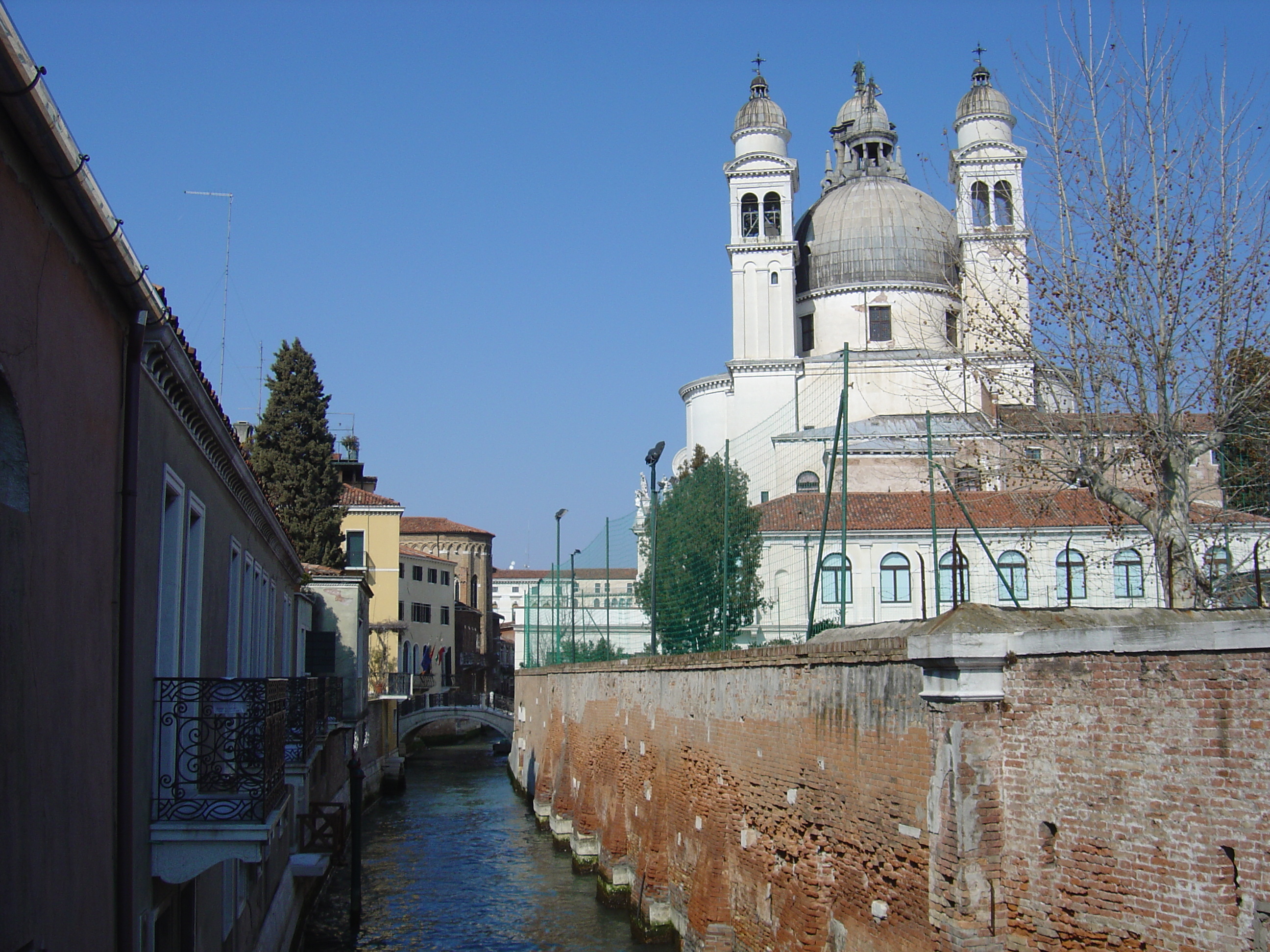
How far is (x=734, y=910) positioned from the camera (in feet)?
39.9

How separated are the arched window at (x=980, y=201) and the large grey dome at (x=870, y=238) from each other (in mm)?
1978

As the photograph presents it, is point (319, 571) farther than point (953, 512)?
Yes

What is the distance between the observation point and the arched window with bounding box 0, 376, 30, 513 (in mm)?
5199

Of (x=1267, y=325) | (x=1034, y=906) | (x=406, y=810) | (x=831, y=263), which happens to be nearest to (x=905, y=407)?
(x=831, y=263)

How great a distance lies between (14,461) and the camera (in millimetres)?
5242

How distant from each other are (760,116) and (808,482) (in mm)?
29037

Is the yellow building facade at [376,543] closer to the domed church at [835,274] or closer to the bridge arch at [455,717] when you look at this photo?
the bridge arch at [455,717]

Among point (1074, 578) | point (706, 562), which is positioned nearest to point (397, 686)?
point (1074, 578)

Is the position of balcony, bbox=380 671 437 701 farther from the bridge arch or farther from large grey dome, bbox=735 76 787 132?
large grey dome, bbox=735 76 787 132

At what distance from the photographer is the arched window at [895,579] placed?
31.7 meters

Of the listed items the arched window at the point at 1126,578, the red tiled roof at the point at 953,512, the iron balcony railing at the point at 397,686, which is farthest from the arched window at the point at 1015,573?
the iron balcony railing at the point at 397,686

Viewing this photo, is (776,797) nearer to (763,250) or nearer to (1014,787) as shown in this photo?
(1014,787)

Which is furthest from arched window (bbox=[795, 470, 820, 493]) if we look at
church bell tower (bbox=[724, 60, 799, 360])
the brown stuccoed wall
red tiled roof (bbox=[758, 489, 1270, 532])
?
church bell tower (bbox=[724, 60, 799, 360])

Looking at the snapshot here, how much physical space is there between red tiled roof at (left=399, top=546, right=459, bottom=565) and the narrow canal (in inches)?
1063
